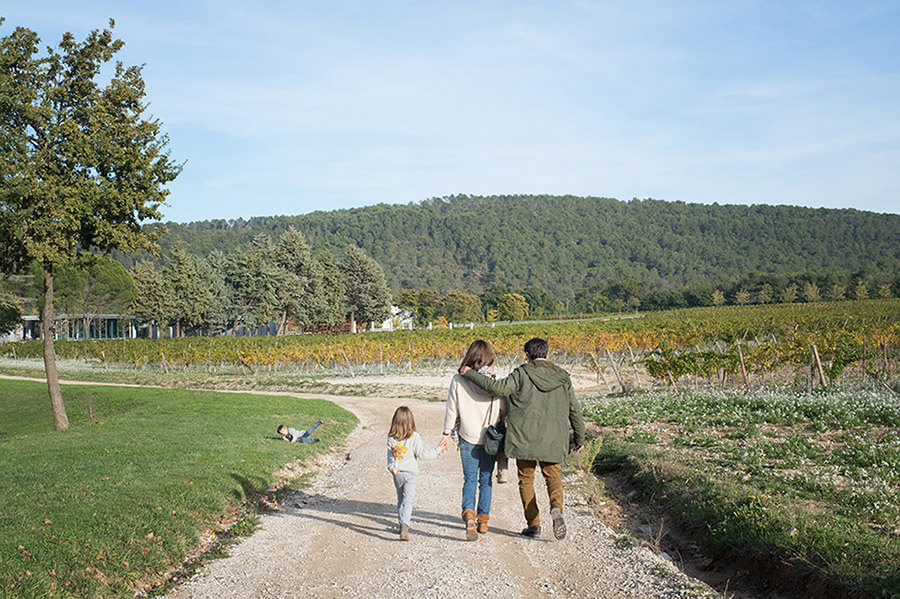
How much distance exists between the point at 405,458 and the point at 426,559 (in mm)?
1009

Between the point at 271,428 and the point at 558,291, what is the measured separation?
6067 inches

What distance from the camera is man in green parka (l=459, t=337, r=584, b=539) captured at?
617cm

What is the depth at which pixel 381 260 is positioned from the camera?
16762 cm

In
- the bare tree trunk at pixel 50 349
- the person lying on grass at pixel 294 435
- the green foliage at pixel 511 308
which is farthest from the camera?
the green foliage at pixel 511 308

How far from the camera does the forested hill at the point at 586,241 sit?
15688 centimetres

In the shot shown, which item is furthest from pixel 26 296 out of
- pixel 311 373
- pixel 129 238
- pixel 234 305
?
pixel 129 238

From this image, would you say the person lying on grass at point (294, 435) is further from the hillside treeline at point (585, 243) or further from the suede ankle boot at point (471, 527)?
the hillside treeline at point (585, 243)

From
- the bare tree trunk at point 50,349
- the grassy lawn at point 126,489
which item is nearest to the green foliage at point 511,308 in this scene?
the grassy lawn at point 126,489

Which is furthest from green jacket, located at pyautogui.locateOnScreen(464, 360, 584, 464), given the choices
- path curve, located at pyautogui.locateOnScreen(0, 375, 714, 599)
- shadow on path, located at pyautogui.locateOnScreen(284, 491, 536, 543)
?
shadow on path, located at pyautogui.locateOnScreen(284, 491, 536, 543)

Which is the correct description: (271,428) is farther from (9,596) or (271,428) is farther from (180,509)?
(9,596)

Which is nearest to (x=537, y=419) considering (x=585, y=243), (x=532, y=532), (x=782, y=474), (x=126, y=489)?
(x=532, y=532)

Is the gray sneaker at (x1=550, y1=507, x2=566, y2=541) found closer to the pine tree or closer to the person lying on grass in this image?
the person lying on grass

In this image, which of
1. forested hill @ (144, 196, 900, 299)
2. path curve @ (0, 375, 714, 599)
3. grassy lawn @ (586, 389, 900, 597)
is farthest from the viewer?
forested hill @ (144, 196, 900, 299)

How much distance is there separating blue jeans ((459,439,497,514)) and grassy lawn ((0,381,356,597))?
2.70m
